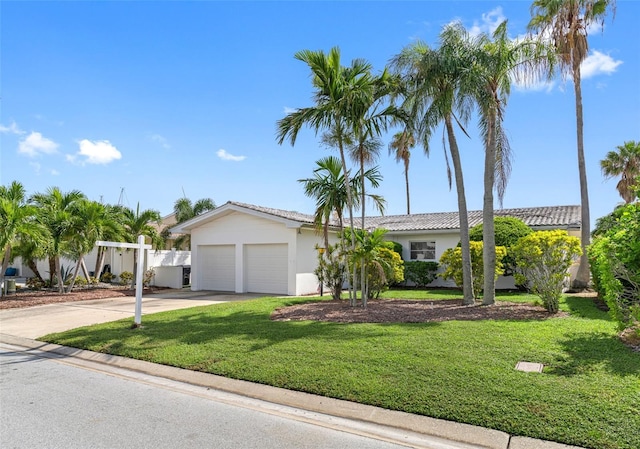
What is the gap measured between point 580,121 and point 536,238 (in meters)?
9.75

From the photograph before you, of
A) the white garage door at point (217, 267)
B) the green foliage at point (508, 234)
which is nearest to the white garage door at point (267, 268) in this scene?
the white garage door at point (217, 267)

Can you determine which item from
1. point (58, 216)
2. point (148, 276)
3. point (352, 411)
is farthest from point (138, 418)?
point (148, 276)

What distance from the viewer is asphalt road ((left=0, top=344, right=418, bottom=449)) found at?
393 cm

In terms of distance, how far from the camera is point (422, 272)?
1812 centimetres

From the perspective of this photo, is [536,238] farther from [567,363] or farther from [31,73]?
[31,73]

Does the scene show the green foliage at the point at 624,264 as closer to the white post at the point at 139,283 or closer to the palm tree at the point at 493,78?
the palm tree at the point at 493,78

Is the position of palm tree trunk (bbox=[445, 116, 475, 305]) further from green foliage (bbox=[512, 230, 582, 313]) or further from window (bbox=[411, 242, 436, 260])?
window (bbox=[411, 242, 436, 260])

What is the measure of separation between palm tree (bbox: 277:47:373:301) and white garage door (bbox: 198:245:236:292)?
897 cm

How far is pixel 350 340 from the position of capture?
703 centimetres

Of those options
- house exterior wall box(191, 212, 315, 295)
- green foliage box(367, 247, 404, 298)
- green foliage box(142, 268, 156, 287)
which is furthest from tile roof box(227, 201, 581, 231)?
green foliage box(142, 268, 156, 287)

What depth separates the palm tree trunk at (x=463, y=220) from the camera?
11.1m

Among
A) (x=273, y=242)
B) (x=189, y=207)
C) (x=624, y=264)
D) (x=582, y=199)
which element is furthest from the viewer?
(x=189, y=207)

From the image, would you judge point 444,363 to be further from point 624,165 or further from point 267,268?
point 624,165

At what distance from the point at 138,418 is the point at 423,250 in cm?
1684
